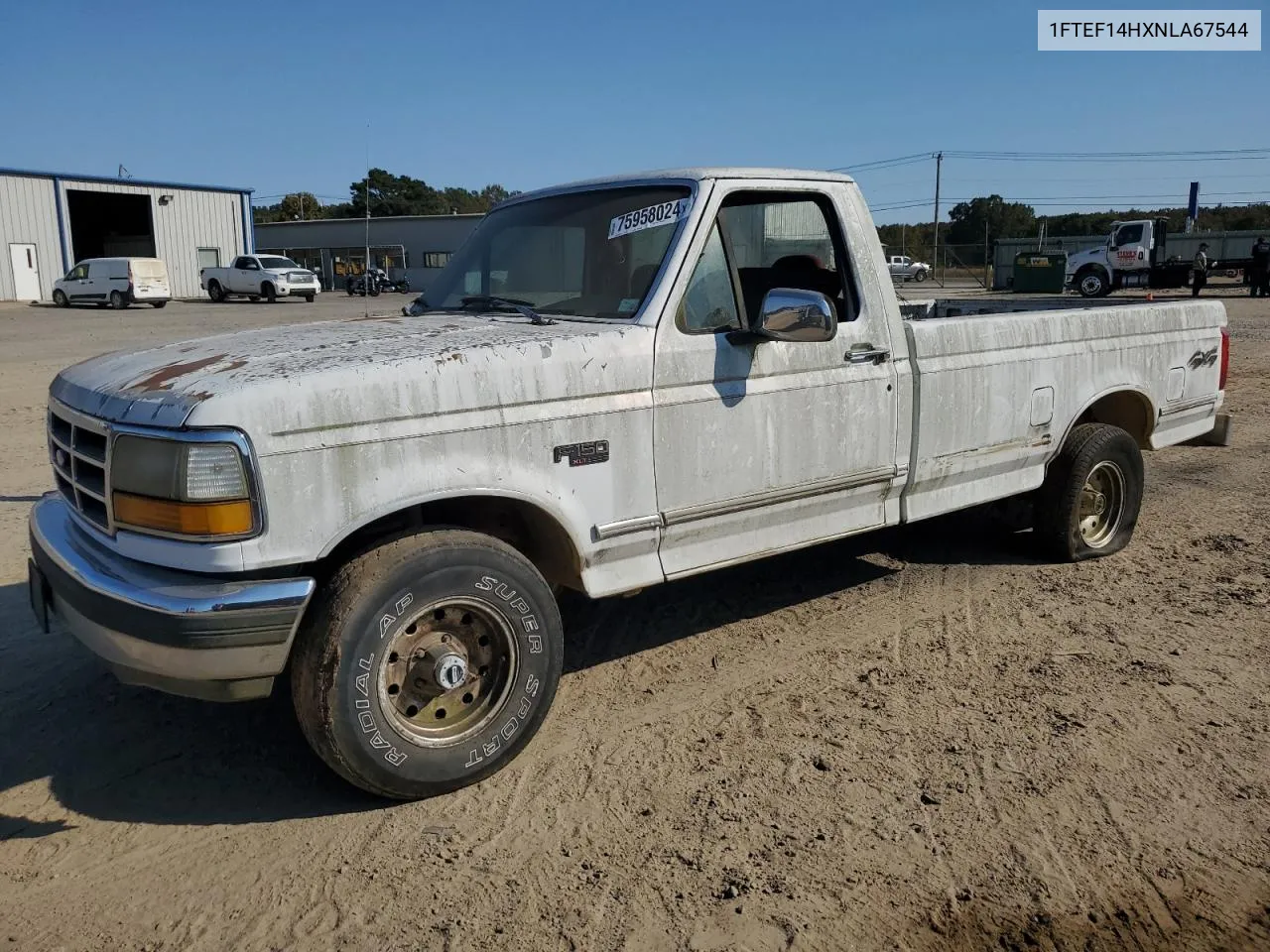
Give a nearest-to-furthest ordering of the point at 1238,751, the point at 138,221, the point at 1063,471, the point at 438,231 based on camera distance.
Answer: the point at 1238,751
the point at 1063,471
the point at 138,221
the point at 438,231

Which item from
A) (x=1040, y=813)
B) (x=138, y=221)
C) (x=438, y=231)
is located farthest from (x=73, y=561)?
(x=438, y=231)

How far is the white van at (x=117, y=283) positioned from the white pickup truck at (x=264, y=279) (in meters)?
3.16

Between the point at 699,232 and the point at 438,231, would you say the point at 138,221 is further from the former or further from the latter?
the point at 699,232

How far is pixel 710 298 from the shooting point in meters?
3.88

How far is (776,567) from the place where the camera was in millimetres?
5707

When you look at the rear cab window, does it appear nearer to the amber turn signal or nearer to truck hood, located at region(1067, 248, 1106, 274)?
the amber turn signal

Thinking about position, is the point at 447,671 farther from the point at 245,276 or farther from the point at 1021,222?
the point at 1021,222

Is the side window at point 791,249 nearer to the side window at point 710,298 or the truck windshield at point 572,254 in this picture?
the side window at point 710,298

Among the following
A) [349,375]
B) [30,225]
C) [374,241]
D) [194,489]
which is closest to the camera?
[194,489]

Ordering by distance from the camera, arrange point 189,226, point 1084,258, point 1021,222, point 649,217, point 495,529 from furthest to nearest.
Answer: point 1021,222 → point 189,226 → point 1084,258 → point 649,217 → point 495,529

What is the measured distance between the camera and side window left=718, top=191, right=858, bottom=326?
4254 millimetres

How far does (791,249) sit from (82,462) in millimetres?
3044

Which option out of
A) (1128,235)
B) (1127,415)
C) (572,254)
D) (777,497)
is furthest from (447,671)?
(1128,235)

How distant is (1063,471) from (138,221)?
49.3m
